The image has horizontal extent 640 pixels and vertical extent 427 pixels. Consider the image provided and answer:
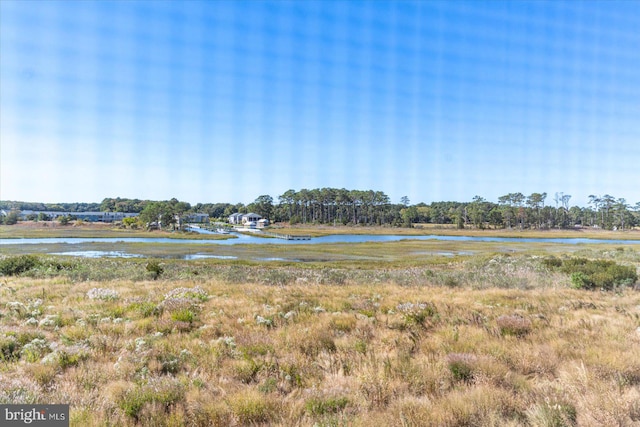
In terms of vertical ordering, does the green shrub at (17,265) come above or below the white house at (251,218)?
below

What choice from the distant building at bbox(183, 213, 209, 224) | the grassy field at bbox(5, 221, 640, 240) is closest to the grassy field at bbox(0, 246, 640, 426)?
the grassy field at bbox(5, 221, 640, 240)

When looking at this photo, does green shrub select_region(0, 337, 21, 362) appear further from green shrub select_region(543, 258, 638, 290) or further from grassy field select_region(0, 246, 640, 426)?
green shrub select_region(543, 258, 638, 290)

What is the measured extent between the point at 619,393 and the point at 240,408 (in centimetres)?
545

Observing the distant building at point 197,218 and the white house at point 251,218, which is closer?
the white house at point 251,218

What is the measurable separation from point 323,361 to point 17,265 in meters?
25.3

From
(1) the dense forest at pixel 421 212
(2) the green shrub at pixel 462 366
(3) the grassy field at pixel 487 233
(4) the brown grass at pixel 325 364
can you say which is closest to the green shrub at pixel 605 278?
(4) the brown grass at pixel 325 364

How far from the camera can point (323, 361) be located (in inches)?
267

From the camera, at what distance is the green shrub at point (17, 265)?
2191cm

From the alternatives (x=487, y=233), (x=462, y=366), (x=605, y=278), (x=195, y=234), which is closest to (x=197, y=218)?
(x=195, y=234)

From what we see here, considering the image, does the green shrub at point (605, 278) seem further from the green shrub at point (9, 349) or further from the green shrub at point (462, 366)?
the green shrub at point (9, 349)

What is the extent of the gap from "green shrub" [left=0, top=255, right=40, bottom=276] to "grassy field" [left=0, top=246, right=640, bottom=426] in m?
12.8

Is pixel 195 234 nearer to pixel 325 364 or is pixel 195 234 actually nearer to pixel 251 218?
pixel 251 218

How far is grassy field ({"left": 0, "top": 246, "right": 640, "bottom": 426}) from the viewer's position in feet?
15.3

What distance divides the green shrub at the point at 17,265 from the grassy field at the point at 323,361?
12.8 metres
